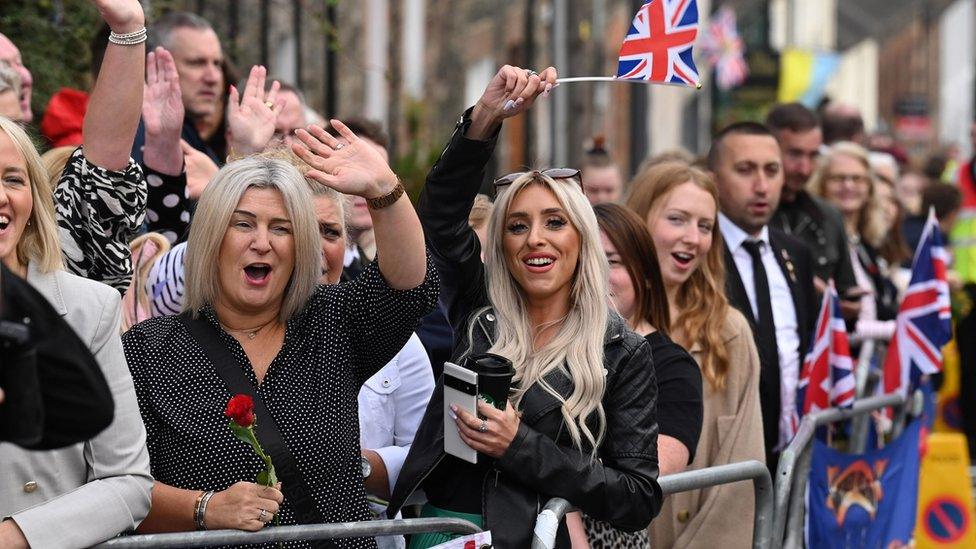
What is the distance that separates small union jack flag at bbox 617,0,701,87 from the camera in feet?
16.4

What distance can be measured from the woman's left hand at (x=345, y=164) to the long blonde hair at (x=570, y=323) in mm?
702

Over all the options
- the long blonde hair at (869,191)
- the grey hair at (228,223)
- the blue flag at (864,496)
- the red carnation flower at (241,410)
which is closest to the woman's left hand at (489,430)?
the grey hair at (228,223)

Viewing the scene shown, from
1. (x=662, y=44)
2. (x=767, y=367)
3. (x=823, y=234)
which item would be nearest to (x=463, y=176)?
(x=662, y=44)

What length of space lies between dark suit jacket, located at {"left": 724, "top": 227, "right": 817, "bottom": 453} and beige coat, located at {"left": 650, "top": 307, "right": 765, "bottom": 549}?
541 millimetres

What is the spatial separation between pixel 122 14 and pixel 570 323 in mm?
1508

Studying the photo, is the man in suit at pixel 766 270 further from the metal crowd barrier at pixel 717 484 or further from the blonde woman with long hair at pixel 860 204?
the blonde woman with long hair at pixel 860 204

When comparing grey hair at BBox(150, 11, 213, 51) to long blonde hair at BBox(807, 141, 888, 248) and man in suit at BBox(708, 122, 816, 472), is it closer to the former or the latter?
man in suit at BBox(708, 122, 816, 472)

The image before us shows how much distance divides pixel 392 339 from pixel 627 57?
1.43m

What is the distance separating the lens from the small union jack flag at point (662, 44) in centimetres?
501

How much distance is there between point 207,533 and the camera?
3641 mm

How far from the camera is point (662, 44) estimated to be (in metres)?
5.07

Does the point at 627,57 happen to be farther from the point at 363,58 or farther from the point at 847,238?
the point at 363,58

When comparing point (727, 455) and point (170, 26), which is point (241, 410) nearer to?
point (727, 455)

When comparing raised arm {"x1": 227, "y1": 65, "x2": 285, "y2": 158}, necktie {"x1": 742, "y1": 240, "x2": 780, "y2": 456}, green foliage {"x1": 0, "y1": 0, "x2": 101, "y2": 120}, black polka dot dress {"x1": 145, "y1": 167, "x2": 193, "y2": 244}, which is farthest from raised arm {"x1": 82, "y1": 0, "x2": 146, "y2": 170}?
necktie {"x1": 742, "y1": 240, "x2": 780, "y2": 456}
